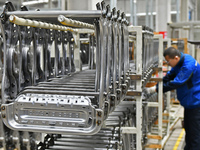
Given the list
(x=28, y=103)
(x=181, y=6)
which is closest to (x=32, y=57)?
(x=28, y=103)

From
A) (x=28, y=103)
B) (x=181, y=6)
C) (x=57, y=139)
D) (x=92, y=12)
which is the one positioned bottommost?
(x=57, y=139)

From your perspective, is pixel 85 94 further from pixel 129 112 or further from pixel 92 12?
pixel 129 112

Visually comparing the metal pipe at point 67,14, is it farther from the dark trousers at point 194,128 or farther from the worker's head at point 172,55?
the dark trousers at point 194,128

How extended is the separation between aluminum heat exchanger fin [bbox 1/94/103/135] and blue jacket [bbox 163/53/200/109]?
124 inches

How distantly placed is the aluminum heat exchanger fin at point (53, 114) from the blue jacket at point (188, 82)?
10.3 ft

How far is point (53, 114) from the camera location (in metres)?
2.06

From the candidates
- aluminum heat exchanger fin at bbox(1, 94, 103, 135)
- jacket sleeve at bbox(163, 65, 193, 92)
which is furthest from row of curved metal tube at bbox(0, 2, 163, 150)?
jacket sleeve at bbox(163, 65, 193, 92)

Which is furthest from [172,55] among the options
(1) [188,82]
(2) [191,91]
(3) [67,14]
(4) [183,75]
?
(3) [67,14]

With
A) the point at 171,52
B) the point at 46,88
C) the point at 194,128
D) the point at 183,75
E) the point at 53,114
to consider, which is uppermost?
the point at 171,52

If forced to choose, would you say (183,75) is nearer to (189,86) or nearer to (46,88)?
(189,86)

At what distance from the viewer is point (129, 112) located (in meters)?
3.96

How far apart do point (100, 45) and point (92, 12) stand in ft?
0.96

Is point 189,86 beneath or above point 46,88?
beneath

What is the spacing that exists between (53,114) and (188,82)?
11.5 ft
